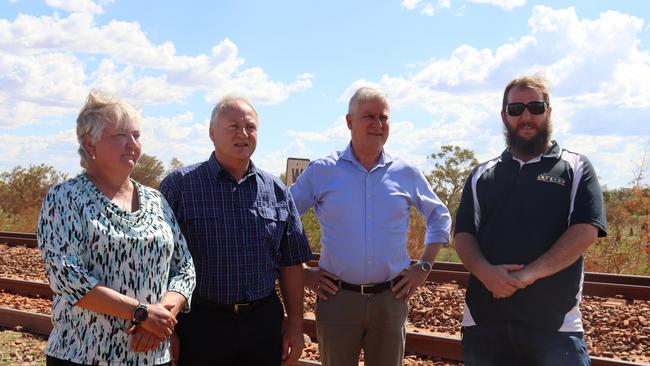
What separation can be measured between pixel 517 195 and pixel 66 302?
2482 mm

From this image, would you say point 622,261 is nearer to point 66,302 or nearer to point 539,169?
point 539,169

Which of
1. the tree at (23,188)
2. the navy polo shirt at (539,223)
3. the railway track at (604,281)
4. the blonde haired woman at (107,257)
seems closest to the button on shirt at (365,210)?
the navy polo shirt at (539,223)

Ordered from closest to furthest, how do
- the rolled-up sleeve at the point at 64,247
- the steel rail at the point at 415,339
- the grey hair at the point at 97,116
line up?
the rolled-up sleeve at the point at 64,247 < the grey hair at the point at 97,116 < the steel rail at the point at 415,339

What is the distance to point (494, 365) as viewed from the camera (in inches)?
158

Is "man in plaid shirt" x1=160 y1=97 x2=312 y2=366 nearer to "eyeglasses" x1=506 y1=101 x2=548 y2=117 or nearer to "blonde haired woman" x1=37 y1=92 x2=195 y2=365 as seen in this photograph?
"blonde haired woman" x1=37 y1=92 x2=195 y2=365

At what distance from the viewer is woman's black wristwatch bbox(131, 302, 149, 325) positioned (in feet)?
11.5

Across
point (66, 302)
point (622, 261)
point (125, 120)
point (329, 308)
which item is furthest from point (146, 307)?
point (622, 261)

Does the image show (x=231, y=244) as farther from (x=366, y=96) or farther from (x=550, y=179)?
(x=550, y=179)

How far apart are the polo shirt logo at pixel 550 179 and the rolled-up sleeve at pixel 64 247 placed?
244 centimetres

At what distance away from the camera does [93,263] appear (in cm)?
350

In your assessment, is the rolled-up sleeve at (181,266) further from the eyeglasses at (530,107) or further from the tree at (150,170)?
the tree at (150,170)

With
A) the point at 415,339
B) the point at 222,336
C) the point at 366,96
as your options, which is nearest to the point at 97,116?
Result: the point at 222,336

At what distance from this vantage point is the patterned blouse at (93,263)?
3426 millimetres

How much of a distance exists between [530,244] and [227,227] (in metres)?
1.73
